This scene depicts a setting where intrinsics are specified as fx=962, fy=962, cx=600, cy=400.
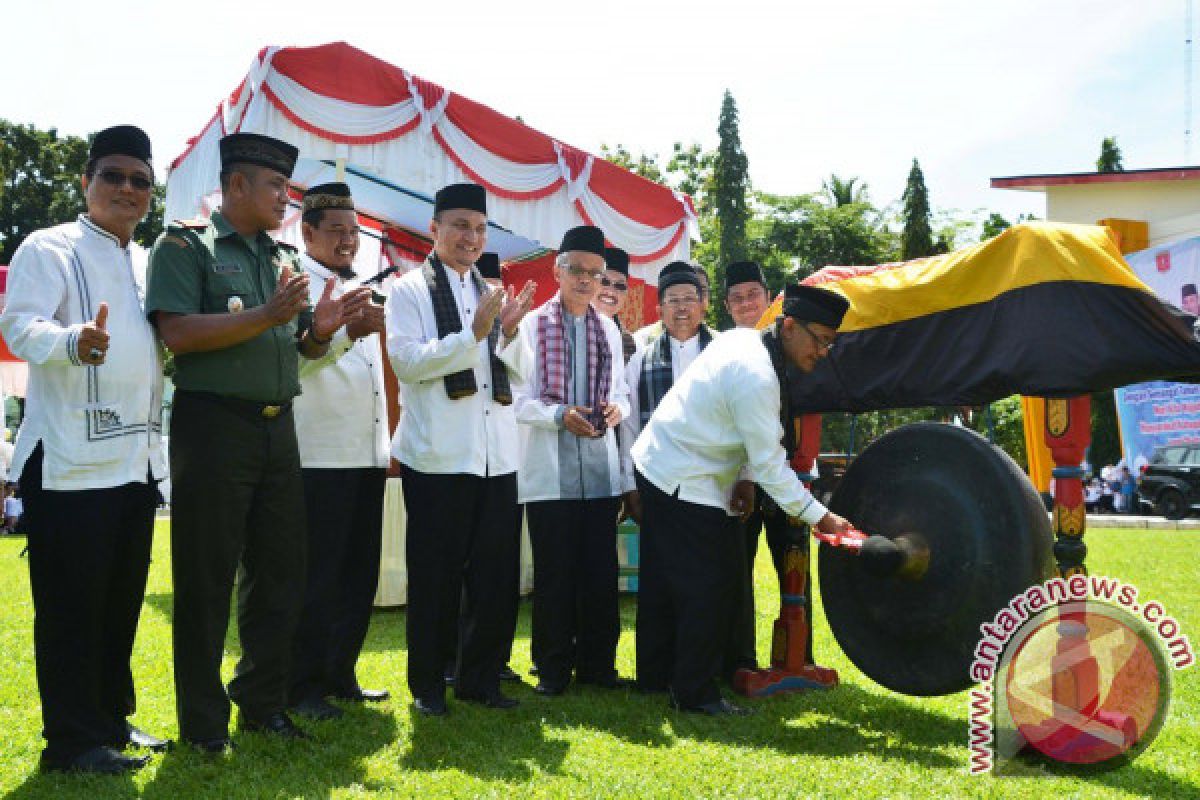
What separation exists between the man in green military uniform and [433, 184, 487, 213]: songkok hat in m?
0.70

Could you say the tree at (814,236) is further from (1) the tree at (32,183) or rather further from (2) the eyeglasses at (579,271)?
(2) the eyeglasses at (579,271)

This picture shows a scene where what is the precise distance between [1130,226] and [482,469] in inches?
727

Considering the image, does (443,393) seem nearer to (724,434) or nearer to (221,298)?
(221,298)

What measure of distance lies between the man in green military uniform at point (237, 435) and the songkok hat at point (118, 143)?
26 centimetres

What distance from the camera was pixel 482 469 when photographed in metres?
3.67

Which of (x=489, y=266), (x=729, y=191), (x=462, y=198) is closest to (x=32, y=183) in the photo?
(x=729, y=191)

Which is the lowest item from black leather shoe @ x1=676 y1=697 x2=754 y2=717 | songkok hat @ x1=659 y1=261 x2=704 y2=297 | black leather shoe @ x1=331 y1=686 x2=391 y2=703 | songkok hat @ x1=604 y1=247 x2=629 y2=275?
black leather shoe @ x1=676 y1=697 x2=754 y2=717

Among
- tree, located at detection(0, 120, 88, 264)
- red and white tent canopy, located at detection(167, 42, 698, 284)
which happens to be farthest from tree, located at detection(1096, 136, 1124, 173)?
tree, located at detection(0, 120, 88, 264)

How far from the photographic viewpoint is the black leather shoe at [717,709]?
3789 mm

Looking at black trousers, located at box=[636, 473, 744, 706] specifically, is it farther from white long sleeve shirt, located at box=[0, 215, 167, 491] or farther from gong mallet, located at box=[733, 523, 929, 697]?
white long sleeve shirt, located at box=[0, 215, 167, 491]

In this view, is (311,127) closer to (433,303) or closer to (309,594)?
(433,303)

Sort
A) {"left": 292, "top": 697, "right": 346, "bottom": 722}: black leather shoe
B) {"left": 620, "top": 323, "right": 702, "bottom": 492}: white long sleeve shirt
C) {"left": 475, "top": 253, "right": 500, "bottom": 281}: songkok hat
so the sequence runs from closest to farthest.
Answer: {"left": 292, "top": 697, "right": 346, "bottom": 722}: black leather shoe → {"left": 620, "top": 323, "right": 702, "bottom": 492}: white long sleeve shirt → {"left": 475, "top": 253, "right": 500, "bottom": 281}: songkok hat

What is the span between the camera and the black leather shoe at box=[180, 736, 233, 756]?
3.02m

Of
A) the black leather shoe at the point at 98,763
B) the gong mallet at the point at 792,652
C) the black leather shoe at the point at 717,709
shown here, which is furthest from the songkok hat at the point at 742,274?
the black leather shoe at the point at 98,763
